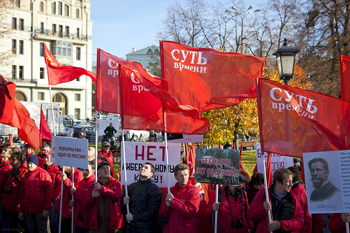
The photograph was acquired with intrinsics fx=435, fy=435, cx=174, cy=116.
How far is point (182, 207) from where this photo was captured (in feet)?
20.4

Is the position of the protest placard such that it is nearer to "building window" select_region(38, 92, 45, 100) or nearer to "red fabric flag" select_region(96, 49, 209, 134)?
"red fabric flag" select_region(96, 49, 209, 134)

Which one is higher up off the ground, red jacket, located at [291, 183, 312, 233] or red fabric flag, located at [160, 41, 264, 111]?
red fabric flag, located at [160, 41, 264, 111]

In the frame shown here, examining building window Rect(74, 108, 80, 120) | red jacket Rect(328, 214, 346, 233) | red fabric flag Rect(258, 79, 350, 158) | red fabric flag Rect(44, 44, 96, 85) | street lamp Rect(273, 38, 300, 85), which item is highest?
building window Rect(74, 108, 80, 120)

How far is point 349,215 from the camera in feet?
17.0

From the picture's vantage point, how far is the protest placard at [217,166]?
6184 millimetres

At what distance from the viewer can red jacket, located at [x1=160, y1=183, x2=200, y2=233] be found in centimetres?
623

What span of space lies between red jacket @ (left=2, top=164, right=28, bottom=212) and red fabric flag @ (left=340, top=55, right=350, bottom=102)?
240 inches

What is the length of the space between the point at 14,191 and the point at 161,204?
12.1 ft

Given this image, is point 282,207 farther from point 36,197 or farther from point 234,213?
point 36,197

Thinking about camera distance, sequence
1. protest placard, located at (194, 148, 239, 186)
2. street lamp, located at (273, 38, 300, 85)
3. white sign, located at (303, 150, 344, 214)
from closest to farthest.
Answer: white sign, located at (303, 150, 344, 214)
protest placard, located at (194, 148, 239, 186)
street lamp, located at (273, 38, 300, 85)

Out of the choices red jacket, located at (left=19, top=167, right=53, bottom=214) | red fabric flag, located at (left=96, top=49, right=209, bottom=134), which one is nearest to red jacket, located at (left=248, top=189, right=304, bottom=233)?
red fabric flag, located at (left=96, top=49, right=209, bottom=134)

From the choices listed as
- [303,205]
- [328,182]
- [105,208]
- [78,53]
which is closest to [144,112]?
[105,208]

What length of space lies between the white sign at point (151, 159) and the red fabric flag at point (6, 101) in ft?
9.07

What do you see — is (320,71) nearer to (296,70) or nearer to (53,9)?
(296,70)
